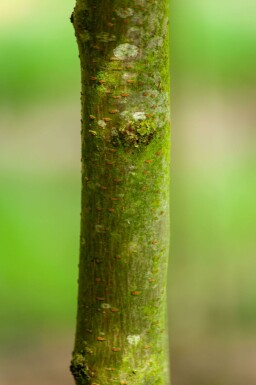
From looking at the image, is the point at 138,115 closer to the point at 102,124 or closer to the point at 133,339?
the point at 102,124

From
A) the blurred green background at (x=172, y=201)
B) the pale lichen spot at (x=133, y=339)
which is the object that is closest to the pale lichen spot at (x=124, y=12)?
the pale lichen spot at (x=133, y=339)

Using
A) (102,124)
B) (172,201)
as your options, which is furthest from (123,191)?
(172,201)

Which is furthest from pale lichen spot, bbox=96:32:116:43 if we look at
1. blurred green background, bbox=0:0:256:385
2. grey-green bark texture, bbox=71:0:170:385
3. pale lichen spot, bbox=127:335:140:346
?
blurred green background, bbox=0:0:256:385

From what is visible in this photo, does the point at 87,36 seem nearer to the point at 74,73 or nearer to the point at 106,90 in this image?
the point at 106,90

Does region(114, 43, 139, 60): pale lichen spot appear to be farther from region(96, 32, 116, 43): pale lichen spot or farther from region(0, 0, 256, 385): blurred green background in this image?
region(0, 0, 256, 385): blurred green background

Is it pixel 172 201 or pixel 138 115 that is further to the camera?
pixel 172 201

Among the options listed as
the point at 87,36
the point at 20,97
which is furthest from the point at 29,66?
the point at 87,36

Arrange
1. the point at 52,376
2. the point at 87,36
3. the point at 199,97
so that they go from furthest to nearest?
the point at 52,376, the point at 199,97, the point at 87,36
